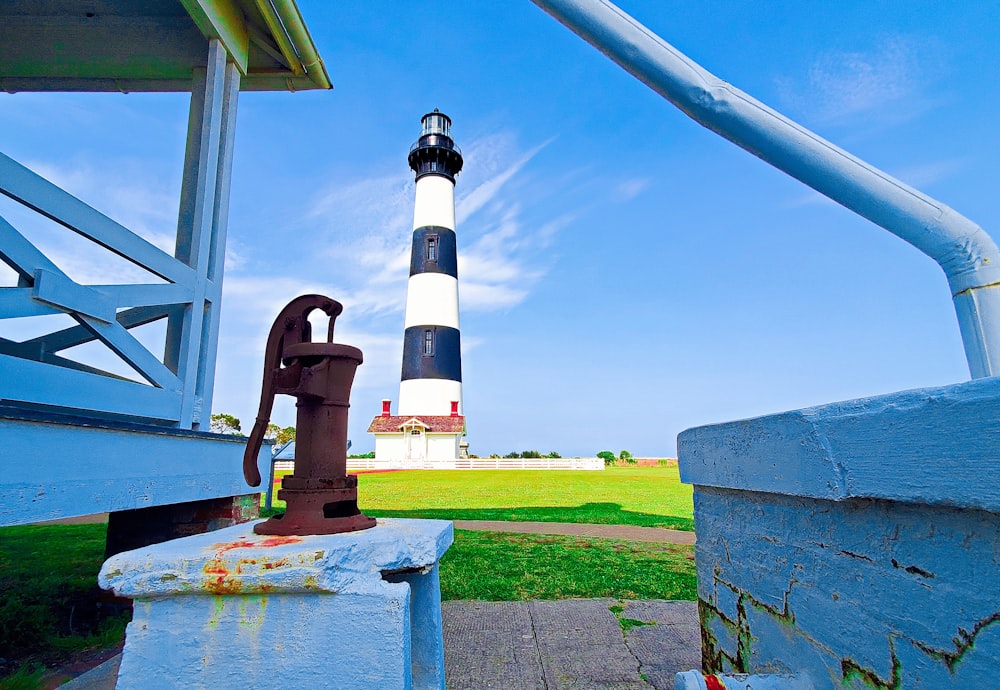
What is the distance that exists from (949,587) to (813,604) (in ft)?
1.27

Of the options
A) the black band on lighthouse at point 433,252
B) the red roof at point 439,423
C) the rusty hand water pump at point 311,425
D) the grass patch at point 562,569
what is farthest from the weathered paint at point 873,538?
the red roof at point 439,423

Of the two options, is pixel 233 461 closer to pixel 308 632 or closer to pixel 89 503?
pixel 89 503

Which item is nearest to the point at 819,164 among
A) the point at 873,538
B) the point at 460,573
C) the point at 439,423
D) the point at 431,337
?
the point at 873,538

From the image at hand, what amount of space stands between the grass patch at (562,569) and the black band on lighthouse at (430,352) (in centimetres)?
1519

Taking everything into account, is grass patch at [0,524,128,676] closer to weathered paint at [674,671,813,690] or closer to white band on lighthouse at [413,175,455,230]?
weathered paint at [674,671,813,690]

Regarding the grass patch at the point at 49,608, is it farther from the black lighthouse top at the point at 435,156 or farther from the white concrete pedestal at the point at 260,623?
the black lighthouse top at the point at 435,156

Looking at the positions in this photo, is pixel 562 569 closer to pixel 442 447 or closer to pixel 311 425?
pixel 311 425

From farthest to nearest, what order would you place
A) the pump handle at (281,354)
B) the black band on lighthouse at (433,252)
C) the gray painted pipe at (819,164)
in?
the black band on lighthouse at (433,252) → the pump handle at (281,354) → the gray painted pipe at (819,164)

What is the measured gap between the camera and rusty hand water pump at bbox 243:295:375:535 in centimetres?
143

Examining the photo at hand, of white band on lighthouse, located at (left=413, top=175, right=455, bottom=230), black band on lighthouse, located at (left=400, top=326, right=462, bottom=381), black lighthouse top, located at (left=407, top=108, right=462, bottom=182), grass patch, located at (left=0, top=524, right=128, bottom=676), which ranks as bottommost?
grass patch, located at (left=0, top=524, right=128, bottom=676)

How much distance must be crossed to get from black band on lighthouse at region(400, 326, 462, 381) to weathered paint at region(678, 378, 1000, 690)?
1994 cm

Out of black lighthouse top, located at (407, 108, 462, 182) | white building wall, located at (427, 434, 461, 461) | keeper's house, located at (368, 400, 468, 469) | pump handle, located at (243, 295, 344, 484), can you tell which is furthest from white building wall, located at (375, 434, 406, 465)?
pump handle, located at (243, 295, 344, 484)

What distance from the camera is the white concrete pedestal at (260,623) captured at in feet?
3.53

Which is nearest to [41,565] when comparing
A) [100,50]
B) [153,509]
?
[153,509]
